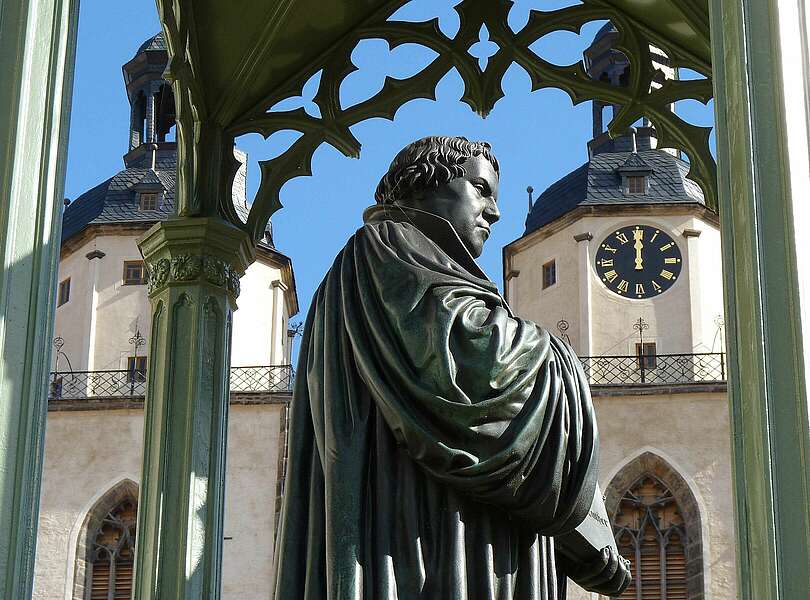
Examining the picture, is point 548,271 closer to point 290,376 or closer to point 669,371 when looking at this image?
point 669,371

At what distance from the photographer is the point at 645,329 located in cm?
5288

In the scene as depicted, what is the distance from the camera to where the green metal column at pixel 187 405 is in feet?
29.7

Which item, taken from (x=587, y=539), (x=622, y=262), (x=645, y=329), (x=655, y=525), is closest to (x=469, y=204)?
(x=587, y=539)

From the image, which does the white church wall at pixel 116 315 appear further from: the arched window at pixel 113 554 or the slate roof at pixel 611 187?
the slate roof at pixel 611 187

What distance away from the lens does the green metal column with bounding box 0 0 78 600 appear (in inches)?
223

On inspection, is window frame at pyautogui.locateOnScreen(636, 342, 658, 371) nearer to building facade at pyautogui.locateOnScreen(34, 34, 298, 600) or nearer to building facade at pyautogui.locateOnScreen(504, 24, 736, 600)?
building facade at pyautogui.locateOnScreen(504, 24, 736, 600)

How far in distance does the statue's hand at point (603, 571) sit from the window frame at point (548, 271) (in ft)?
158

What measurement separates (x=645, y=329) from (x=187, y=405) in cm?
4411

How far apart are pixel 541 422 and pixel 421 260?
1.99 feet

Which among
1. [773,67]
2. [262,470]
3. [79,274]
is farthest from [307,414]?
[79,274]

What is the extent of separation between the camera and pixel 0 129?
6.10m

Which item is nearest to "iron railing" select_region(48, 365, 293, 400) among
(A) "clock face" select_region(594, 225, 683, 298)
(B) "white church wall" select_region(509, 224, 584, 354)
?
(B) "white church wall" select_region(509, 224, 584, 354)

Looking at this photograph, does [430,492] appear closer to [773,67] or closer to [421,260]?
[421,260]

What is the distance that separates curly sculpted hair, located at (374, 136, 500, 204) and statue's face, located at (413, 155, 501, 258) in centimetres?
2
